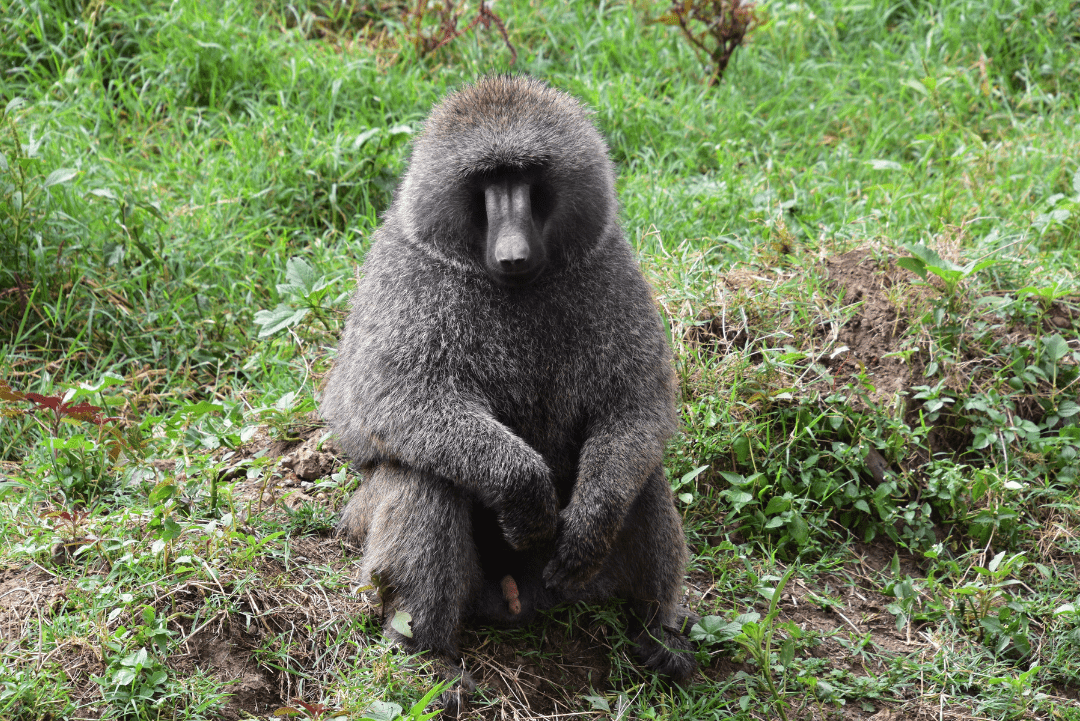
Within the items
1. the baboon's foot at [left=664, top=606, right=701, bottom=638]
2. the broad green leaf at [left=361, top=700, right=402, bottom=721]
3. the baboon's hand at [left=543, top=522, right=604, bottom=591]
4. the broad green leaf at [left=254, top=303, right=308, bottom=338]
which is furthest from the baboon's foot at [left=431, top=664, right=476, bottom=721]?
the broad green leaf at [left=254, top=303, right=308, bottom=338]

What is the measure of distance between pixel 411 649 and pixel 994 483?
207 centimetres

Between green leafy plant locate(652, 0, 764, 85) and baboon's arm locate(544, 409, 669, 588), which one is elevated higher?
green leafy plant locate(652, 0, 764, 85)

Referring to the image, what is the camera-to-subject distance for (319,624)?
2.76 metres

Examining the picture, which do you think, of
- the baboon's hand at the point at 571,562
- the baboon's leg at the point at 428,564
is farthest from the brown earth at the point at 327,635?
the baboon's hand at the point at 571,562

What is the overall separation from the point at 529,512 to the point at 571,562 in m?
0.18

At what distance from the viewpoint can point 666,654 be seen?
284cm

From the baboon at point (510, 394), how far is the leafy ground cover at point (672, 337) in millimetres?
182

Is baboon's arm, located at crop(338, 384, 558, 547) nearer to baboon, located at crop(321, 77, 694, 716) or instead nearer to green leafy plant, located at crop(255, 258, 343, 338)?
baboon, located at crop(321, 77, 694, 716)

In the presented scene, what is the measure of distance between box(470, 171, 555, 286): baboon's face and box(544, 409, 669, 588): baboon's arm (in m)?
0.51

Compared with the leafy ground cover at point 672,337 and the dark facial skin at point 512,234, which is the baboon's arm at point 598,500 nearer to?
the leafy ground cover at point 672,337

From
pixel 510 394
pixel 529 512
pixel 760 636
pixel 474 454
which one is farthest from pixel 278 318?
pixel 760 636

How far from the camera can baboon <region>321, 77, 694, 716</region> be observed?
2.60 meters

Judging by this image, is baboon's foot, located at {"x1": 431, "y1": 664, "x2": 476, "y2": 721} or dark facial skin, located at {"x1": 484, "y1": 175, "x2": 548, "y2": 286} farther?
baboon's foot, located at {"x1": 431, "y1": 664, "x2": 476, "y2": 721}

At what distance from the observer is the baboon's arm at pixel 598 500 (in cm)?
266
